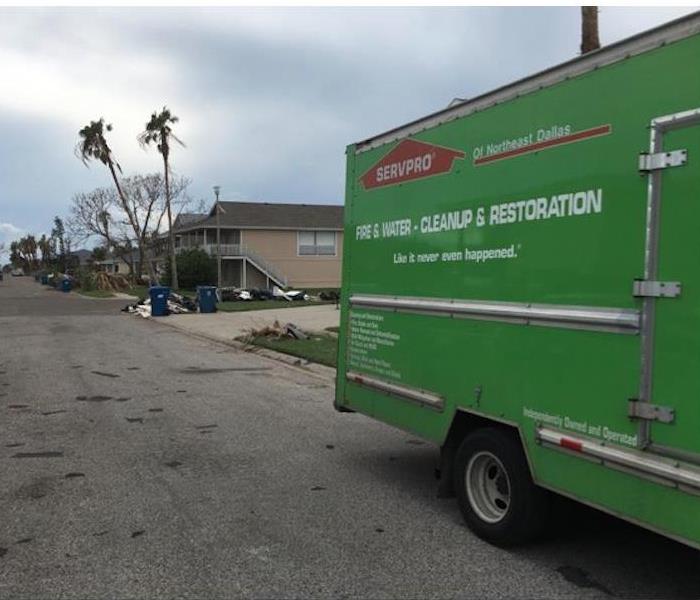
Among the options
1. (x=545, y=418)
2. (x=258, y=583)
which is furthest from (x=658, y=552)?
(x=258, y=583)

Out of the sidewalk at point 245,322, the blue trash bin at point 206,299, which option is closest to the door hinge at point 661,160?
the sidewalk at point 245,322

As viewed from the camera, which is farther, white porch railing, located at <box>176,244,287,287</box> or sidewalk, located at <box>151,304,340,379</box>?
white porch railing, located at <box>176,244,287,287</box>

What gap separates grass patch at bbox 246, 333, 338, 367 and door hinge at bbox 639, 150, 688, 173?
9753 millimetres

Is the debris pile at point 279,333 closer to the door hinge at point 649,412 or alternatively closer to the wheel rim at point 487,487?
the wheel rim at point 487,487

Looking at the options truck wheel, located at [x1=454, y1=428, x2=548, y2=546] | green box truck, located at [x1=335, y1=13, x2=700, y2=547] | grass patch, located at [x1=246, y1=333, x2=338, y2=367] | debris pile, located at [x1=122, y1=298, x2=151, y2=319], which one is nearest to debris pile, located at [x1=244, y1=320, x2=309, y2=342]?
grass patch, located at [x1=246, y1=333, x2=338, y2=367]

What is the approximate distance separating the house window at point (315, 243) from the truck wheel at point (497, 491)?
48.9m

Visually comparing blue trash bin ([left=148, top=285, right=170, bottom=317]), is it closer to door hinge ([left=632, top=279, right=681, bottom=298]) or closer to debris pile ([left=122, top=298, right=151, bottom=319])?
debris pile ([left=122, top=298, right=151, bottom=319])

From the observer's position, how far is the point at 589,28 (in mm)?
12039

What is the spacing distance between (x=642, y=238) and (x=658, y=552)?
2146 millimetres

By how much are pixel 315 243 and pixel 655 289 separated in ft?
166

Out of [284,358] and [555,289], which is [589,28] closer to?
[284,358]

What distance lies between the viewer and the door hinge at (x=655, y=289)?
3.31 m

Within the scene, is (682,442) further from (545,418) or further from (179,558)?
(179,558)

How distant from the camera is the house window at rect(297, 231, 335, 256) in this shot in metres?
53.3
